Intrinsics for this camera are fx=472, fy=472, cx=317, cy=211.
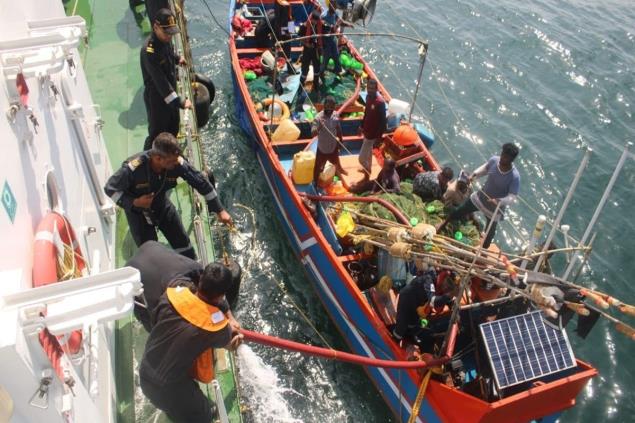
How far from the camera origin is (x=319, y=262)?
7.73 m

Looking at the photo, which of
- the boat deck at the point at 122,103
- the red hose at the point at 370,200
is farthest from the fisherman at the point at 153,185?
the red hose at the point at 370,200

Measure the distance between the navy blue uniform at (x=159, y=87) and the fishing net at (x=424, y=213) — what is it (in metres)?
3.15

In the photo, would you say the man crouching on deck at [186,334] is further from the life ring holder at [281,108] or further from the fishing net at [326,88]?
the fishing net at [326,88]

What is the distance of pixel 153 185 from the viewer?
→ 201 inches

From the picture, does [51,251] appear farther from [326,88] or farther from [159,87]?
[326,88]

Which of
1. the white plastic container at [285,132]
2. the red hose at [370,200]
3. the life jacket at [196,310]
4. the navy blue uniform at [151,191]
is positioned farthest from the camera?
the white plastic container at [285,132]

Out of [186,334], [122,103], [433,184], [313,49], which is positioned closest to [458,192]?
[433,184]

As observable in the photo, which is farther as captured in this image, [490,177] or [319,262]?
[319,262]

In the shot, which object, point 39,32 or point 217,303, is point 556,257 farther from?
point 39,32

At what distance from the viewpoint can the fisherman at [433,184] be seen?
7.70 meters

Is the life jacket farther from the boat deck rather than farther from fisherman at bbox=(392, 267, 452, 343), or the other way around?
fisherman at bbox=(392, 267, 452, 343)

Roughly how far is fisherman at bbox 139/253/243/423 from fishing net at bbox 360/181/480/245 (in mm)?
3718

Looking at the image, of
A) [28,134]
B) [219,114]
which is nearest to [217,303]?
[28,134]

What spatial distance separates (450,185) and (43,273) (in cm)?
592
